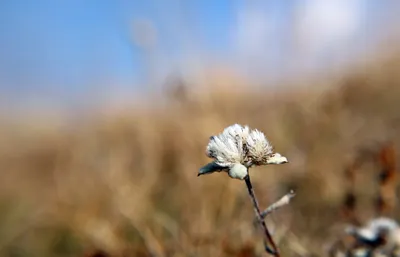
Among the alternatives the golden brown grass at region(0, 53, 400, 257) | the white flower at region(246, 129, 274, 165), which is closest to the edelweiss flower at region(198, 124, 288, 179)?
the white flower at region(246, 129, 274, 165)

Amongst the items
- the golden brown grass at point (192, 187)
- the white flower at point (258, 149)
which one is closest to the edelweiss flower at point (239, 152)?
the white flower at point (258, 149)

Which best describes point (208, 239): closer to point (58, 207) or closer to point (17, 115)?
point (58, 207)

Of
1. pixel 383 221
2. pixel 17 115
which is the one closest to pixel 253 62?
pixel 383 221

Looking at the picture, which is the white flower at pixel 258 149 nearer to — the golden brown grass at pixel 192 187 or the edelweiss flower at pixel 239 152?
the edelweiss flower at pixel 239 152

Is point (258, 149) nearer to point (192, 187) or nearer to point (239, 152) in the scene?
point (239, 152)

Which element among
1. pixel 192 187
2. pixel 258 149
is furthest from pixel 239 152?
pixel 192 187
